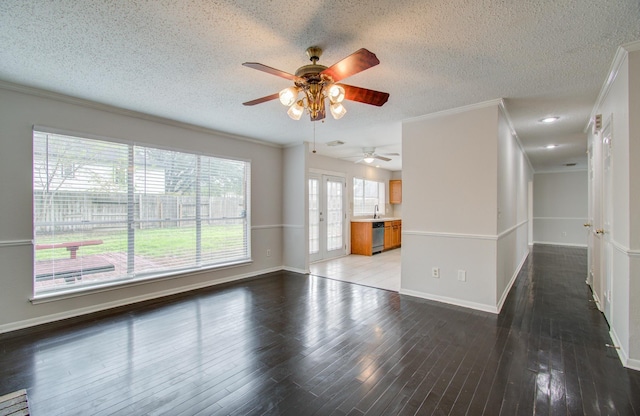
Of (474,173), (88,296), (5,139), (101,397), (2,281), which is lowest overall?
(101,397)

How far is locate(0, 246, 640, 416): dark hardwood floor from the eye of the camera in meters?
1.87

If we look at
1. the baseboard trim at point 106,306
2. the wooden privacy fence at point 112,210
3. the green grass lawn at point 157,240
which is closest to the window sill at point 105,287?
the baseboard trim at point 106,306

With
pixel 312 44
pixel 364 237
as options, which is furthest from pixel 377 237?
pixel 312 44

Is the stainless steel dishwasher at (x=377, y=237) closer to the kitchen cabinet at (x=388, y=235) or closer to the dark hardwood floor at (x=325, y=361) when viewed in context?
the kitchen cabinet at (x=388, y=235)

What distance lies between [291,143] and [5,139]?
12.4 feet

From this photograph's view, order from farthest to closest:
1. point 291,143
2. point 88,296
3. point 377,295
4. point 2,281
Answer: point 291,143
point 377,295
point 88,296
point 2,281

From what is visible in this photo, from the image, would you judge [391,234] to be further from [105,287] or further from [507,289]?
[105,287]

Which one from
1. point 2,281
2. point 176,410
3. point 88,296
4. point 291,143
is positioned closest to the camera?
point 176,410

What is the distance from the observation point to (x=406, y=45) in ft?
7.17

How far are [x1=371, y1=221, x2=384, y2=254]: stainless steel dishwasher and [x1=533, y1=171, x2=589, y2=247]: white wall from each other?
5565mm

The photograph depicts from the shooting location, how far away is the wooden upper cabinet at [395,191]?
9.38 meters

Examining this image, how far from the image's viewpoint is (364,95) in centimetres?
230

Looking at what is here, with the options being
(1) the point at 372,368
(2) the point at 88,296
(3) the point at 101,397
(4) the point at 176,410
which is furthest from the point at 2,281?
(1) the point at 372,368

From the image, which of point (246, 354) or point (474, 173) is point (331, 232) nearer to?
point (474, 173)
